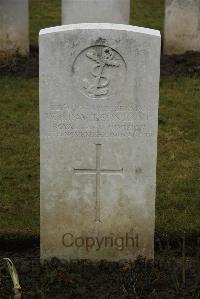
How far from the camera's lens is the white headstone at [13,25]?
1073 centimetres

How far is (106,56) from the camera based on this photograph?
15.3 ft

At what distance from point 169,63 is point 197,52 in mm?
639

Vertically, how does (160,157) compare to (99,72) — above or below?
below

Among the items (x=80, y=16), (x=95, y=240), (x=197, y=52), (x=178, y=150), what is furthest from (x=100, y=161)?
(x=197, y=52)

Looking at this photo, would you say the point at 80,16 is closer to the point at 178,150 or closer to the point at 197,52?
the point at 197,52

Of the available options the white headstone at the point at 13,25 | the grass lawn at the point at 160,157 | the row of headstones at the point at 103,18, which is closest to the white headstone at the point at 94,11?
the row of headstones at the point at 103,18

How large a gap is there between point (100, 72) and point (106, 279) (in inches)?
55.7

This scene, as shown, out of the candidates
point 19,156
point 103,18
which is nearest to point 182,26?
point 103,18

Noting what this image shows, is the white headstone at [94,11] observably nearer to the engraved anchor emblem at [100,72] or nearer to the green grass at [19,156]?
the green grass at [19,156]

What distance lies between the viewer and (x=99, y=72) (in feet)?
15.4

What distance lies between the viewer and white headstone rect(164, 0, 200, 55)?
11.1 meters

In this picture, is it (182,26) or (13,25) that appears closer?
(13,25)

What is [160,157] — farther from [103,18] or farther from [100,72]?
[103,18]

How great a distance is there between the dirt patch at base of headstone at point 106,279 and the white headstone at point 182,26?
21.6ft
